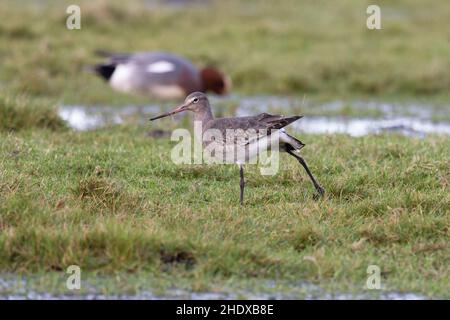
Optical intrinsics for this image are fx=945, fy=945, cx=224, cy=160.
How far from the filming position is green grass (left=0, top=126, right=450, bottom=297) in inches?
207

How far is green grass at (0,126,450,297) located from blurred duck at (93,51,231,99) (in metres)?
4.03

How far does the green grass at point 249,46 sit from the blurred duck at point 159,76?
0.32 meters

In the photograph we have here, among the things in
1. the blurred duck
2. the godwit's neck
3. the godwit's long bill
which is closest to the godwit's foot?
the godwit's long bill

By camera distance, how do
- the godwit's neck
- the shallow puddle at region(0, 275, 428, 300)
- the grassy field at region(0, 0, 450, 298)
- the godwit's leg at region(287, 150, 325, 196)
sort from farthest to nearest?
1. the godwit's neck
2. the godwit's leg at region(287, 150, 325, 196)
3. the grassy field at region(0, 0, 450, 298)
4. the shallow puddle at region(0, 275, 428, 300)

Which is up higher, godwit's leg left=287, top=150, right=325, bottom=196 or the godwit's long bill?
the godwit's long bill

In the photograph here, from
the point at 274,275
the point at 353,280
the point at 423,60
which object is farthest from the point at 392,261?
the point at 423,60

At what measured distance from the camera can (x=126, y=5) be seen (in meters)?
16.0

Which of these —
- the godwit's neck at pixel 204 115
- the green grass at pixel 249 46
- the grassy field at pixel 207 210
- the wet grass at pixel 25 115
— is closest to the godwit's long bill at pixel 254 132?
the godwit's neck at pixel 204 115

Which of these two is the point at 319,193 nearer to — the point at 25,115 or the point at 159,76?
the point at 25,115

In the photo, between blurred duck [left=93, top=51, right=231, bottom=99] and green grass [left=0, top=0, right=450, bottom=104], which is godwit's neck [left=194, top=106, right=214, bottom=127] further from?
blurred duck [left=93, top=51, right=231, bottom=99]

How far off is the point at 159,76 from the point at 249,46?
10.1 ft

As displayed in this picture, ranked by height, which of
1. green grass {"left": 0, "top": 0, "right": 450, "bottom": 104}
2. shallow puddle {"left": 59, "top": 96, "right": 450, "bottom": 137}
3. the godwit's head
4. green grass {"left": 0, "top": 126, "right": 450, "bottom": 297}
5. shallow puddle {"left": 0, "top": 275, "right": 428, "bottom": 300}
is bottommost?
shallow puddle {"left": 0, "top": 275, "right": 428, "bottom": 300}
